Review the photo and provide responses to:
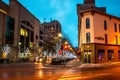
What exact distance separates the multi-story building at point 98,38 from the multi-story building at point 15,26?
34964mm

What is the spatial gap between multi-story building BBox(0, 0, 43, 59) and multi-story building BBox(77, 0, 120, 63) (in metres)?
35.0

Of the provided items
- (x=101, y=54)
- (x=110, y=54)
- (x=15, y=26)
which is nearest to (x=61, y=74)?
(x=101, y=54)

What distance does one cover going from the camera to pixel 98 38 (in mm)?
58406

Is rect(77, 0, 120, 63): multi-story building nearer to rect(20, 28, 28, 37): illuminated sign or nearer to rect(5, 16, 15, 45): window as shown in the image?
rect(5, 16, 15, 45): window

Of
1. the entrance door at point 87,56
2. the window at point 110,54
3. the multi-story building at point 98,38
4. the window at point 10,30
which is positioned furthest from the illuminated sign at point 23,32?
the window at point 110,54

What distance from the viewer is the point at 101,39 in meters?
59.1

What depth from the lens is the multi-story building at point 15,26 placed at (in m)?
84.2

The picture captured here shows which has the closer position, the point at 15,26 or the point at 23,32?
the point at 15,26

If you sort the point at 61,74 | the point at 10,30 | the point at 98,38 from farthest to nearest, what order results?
the point at 10,30 → the point at 98,38 → the point at 61,74

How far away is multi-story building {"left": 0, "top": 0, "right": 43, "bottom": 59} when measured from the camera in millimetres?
84250

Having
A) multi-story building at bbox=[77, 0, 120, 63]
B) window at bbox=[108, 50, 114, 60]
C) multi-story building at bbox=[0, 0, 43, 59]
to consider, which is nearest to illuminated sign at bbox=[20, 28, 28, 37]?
multi-story building at bbox=[0, 0, 43, 59]

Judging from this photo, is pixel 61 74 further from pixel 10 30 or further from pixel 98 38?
pixel 10 30

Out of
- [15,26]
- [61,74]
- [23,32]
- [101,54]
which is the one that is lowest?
[61,74]

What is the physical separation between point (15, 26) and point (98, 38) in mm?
46167
